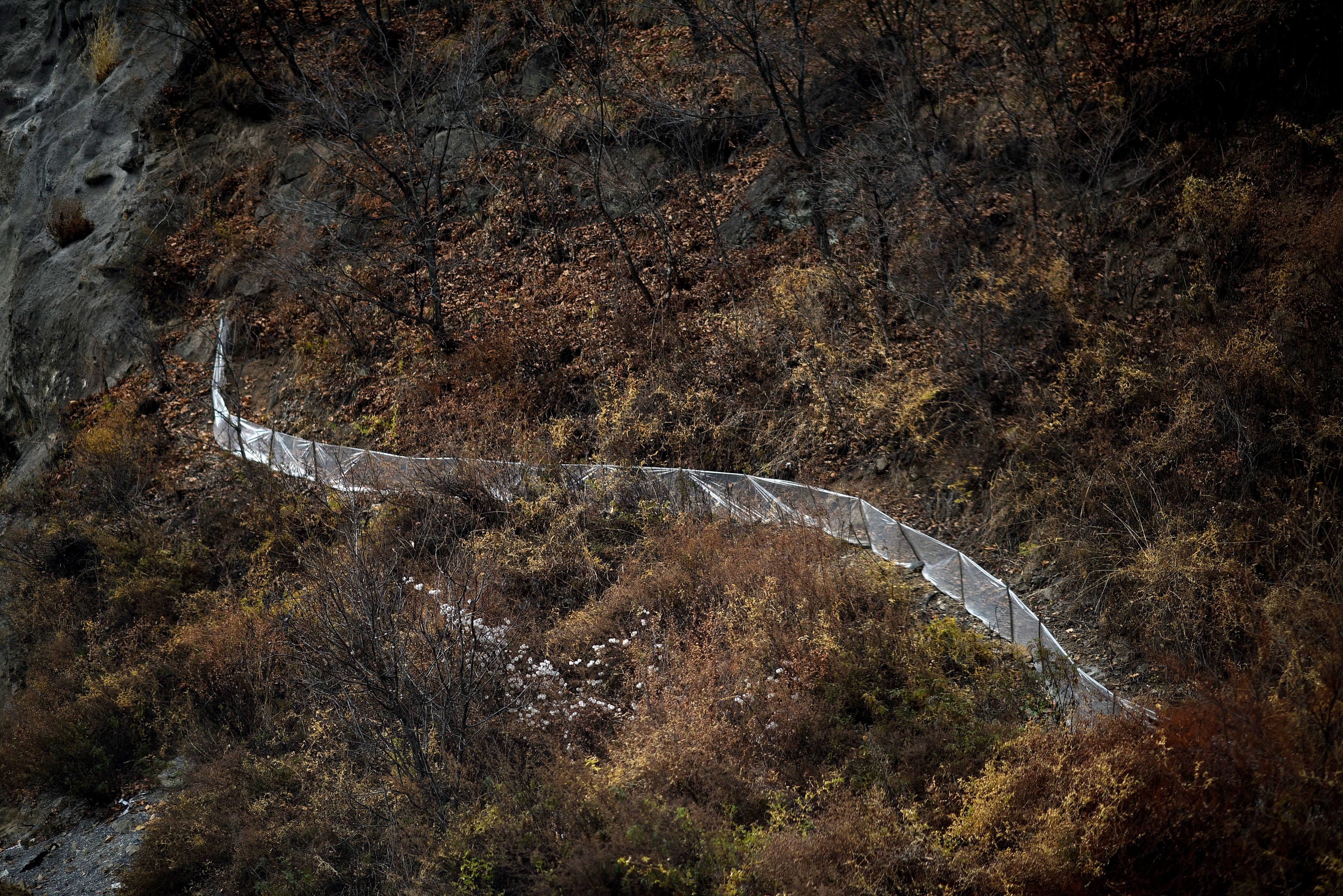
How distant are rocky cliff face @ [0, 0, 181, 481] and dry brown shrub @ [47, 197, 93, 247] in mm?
153

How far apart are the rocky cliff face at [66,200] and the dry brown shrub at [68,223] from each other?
0.50ft

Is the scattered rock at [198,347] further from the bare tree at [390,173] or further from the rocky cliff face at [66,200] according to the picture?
the bare tree at [390,173]

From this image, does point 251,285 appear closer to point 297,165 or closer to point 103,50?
point 297,165

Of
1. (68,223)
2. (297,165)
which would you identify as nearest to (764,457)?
(297,165)

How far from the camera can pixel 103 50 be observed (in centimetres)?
2214

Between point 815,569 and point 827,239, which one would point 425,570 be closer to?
point 815,569

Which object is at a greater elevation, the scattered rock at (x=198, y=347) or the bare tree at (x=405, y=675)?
the scattered rock at (x=198, y=347)

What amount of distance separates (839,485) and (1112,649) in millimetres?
3946

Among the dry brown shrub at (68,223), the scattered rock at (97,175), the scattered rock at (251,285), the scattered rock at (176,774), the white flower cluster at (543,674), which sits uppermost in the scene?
the scattered rock at (97,175)

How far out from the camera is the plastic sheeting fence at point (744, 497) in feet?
25.3

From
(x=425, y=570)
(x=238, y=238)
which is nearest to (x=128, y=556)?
(x=425, y=570)

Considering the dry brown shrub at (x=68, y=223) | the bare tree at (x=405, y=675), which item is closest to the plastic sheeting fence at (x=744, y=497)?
the bare tree at (x=405, y=675)

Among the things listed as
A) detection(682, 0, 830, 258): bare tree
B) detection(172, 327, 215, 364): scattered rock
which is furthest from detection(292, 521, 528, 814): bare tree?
detection(172, 327, 215, 364): scattered rock

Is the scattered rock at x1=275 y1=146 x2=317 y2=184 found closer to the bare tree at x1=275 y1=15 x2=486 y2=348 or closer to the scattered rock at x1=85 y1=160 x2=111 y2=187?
the bare tree at x1=275 y1=15 x2=486 y2=348
